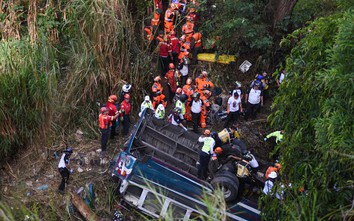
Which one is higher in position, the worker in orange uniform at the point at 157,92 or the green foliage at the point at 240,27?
the green foliage at the point at 240,27

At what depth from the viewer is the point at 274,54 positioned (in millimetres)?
14891

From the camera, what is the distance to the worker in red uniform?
550 inches

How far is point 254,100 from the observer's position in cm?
1313

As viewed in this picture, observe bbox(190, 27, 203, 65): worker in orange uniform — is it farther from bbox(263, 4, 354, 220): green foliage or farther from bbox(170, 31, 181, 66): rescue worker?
bbox(263, 4, 354, 220): green foliage

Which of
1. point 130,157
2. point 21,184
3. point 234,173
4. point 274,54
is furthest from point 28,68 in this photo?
point 274,54

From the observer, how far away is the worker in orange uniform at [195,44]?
47.3 feet

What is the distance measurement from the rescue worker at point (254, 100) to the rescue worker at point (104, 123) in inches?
150

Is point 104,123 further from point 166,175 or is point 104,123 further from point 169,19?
point 169,19

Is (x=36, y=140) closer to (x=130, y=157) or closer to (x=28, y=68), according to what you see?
(x=28, y=68)

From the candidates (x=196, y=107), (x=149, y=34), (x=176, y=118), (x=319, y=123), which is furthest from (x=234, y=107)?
(x=319, y=123)

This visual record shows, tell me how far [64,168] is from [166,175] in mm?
2349

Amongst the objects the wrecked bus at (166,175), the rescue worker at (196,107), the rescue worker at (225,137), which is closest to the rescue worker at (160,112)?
the wrecked bus at (166,175)

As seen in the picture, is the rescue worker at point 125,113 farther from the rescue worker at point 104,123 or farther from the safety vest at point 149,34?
the safety vest at point 149,34

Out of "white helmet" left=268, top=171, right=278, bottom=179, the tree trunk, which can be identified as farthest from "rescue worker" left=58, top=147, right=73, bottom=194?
the tree trunk
